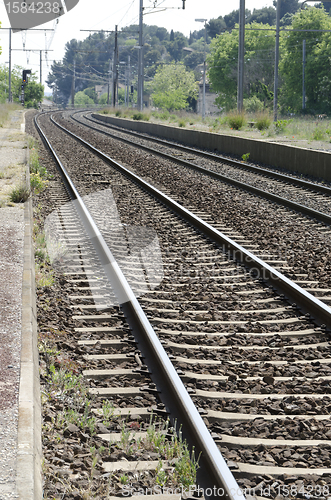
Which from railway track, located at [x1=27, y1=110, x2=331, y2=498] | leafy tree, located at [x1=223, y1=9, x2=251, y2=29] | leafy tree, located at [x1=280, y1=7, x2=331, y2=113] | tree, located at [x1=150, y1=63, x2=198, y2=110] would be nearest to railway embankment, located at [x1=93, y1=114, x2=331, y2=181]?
railway track, located at [x1=27, y1=110, x2=331, y2=498]

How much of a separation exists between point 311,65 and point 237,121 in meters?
48.1

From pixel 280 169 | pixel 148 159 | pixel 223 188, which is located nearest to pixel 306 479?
pixel 223 188

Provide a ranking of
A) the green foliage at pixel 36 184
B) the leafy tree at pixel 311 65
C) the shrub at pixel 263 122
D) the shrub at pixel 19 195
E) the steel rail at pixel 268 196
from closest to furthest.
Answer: the steel rail at pixel 268 196 → the shrub at pixel 19 195 → the green foliage at pixel 36 184 → the shrub at pixel 263 122 → the leafy tree at pixel 311 65

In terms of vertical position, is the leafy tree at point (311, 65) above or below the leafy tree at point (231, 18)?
below

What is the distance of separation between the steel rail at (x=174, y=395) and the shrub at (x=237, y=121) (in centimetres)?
2362

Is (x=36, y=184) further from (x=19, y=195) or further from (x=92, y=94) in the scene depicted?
(x=92, y=94)

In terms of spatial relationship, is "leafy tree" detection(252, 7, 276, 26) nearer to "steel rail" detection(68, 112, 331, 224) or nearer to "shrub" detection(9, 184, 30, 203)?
"steel rail" detection(68, 112, 331, 224)

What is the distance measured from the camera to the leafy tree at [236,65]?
9606cm

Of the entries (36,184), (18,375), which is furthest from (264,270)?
(36,184)

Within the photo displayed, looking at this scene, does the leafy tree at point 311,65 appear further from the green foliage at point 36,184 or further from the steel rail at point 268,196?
the green foliage at point 36,184

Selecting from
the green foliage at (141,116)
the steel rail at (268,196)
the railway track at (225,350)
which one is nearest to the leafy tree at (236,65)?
the green foliage at (141,116)

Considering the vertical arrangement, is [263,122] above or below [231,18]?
below

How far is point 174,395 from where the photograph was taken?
13.8 feet

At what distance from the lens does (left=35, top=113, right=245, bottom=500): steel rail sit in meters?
3.21
